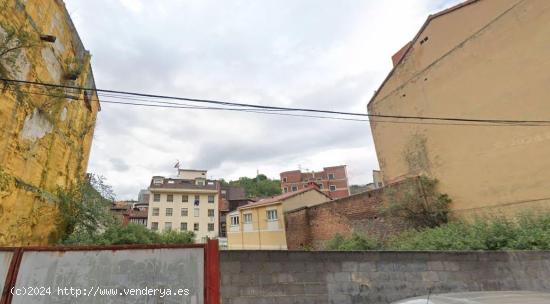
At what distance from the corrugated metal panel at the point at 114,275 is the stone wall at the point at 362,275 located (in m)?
0.97

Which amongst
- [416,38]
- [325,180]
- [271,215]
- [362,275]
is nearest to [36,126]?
[362,275]

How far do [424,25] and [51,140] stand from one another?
15638 mm

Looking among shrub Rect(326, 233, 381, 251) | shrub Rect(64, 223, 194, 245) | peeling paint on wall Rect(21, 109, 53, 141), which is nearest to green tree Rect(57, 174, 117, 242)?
shrub Rect(64, 223, 194, 245)

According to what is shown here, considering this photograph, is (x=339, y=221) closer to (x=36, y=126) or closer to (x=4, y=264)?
(x=36, y=126)

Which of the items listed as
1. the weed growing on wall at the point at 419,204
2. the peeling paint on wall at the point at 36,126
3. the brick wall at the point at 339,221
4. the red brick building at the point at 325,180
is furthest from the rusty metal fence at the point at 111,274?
the red brick building at the point at 325,180

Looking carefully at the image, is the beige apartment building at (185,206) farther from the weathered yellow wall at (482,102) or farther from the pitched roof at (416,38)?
the weathered yellow wall at (482,102)

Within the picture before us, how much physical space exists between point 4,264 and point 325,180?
183 feet

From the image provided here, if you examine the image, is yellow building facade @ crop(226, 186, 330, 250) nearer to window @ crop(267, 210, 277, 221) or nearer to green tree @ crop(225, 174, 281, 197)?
window @ crop(267, 210, 277, 221)

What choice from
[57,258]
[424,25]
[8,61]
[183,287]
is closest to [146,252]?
[183,287]

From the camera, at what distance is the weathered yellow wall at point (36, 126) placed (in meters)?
5.25

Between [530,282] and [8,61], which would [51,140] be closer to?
[8,61]

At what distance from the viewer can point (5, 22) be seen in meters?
5.07

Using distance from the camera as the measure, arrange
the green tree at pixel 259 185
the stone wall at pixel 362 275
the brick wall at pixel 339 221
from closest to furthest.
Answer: the stone wall at pixel 362 275 → the brick wall at pixel 339 221 → the green tree at pixel 259 185

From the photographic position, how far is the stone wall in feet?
14.0
